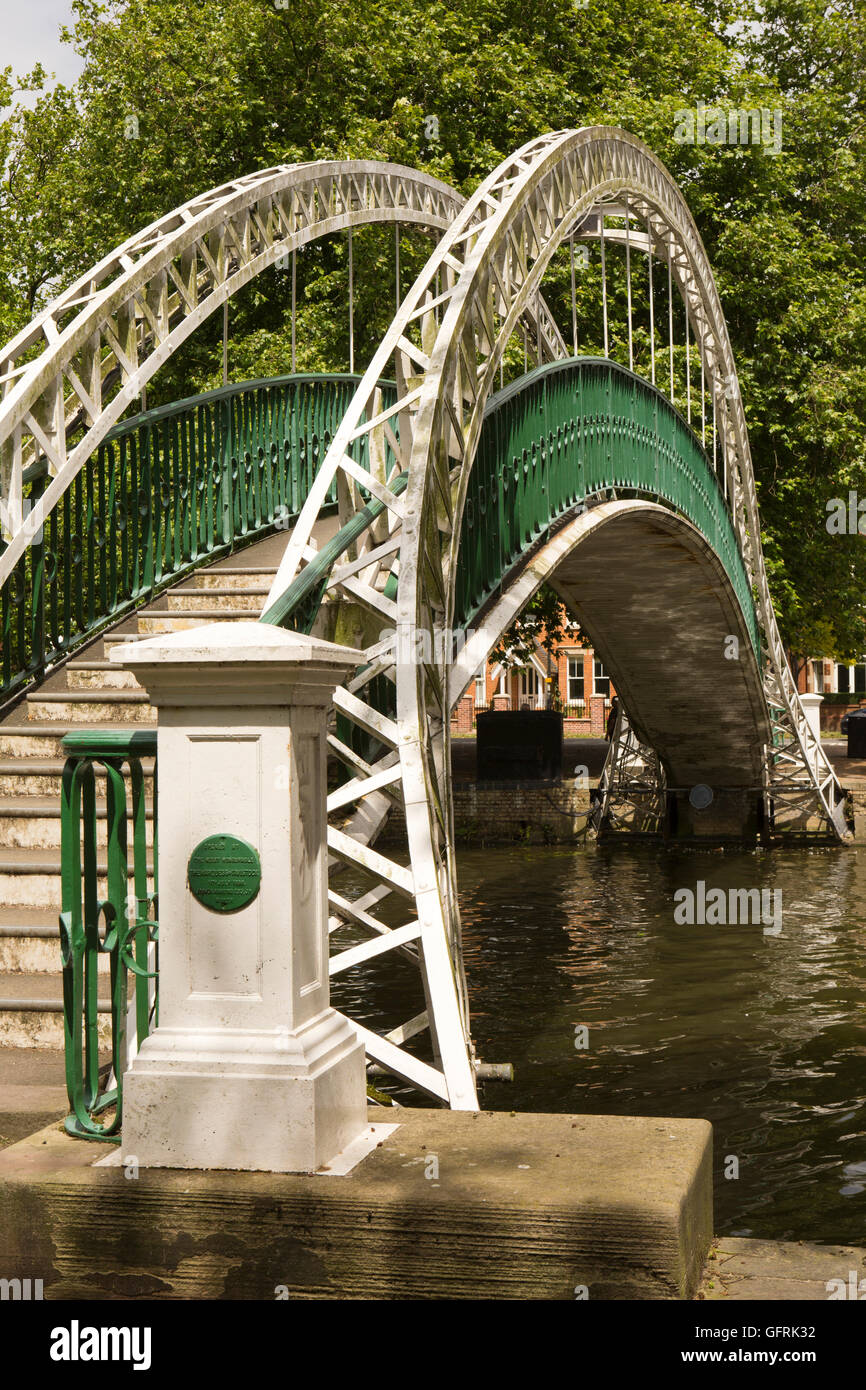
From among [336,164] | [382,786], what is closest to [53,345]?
[382,786]

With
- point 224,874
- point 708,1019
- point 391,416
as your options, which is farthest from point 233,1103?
point 708,1019

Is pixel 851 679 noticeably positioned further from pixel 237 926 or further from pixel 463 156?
pixel 237 926

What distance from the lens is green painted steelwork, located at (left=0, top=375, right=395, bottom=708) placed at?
9.60 m

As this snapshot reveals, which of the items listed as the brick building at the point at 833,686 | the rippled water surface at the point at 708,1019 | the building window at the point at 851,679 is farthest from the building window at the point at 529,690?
the rippled water surface at the point at 708,1019

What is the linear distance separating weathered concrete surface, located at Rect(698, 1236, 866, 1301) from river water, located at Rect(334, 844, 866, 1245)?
359 centimetres

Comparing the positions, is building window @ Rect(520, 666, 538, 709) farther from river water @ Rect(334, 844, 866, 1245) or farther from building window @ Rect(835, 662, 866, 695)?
river water @ Rect(334, 844, 866, 1245)

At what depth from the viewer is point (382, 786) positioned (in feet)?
26.4

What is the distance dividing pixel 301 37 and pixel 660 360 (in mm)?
7877

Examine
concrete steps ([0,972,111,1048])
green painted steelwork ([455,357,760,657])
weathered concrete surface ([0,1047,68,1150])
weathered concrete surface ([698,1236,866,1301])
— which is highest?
green painted steelwork ([455,357,760,657])

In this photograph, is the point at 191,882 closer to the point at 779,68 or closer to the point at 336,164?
the point at 336,164

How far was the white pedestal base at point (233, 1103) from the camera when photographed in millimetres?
3840

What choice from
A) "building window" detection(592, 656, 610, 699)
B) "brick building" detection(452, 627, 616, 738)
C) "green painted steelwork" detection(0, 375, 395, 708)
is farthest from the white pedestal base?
"building window" detection(592, 656, 610, 699)

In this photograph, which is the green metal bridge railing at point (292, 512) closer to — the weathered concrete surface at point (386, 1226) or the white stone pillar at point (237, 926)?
the white stone pillar at point (237, 926)

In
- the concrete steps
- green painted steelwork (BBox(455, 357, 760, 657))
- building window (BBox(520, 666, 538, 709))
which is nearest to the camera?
the concrete steps
